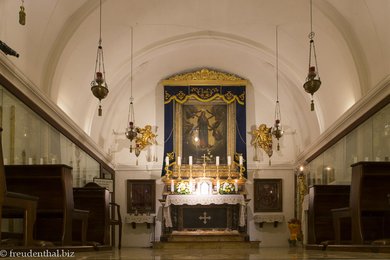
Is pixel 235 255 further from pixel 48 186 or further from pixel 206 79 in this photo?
pixel 206 79

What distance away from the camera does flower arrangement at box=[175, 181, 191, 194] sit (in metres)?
19.4

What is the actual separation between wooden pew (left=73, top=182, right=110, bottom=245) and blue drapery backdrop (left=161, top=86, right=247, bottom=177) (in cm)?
801

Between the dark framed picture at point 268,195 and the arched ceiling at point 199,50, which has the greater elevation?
the arched ceiling at point 199,50

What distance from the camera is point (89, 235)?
1249 centimetres

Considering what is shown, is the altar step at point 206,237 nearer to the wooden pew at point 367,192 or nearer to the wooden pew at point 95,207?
the wooden pew at point 95,207

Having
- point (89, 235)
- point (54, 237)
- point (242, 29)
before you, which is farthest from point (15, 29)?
point (242, 29)

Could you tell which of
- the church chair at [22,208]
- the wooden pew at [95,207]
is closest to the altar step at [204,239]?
the wooden pew at [95,207]

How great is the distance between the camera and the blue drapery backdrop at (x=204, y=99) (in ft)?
67.3

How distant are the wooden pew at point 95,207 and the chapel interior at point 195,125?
0.03 metres

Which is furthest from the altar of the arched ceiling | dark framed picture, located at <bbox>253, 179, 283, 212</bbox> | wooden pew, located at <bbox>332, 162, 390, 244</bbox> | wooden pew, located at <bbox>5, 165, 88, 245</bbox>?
wooden pew, located at <bbox>332, 162, 390, 244</bbox>

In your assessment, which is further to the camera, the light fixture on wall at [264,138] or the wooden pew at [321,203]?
the light fixture on wall at [264,138]

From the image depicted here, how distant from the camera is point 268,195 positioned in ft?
66.5

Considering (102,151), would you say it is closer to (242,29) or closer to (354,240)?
(242,29)

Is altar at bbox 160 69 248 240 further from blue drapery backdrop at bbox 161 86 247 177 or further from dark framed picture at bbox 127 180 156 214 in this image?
dark framed picture at bbox 127 180 156 214
